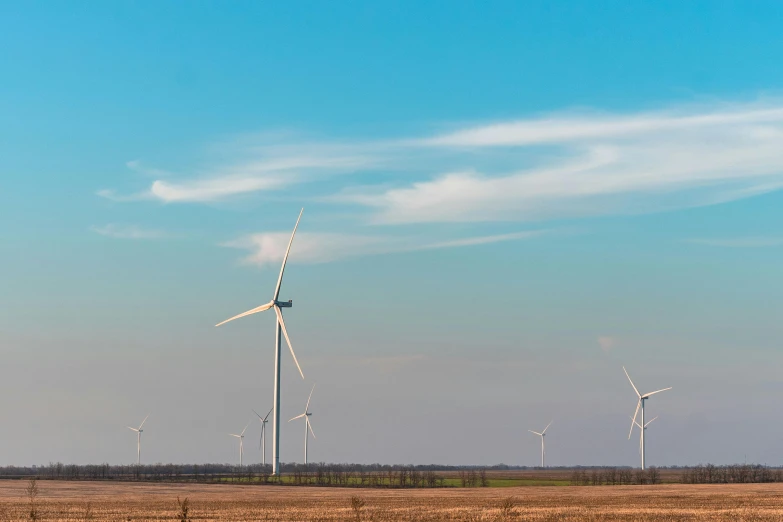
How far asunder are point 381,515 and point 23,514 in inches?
893

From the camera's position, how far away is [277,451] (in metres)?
157

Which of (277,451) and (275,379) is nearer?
(275,379)

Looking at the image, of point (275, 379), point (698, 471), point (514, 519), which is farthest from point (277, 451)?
point (514, 519)

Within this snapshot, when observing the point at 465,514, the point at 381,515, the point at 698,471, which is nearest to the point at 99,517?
the point at 381,515

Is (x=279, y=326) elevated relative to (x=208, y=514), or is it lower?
elevated

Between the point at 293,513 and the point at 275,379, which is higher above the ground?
the point at 275,379

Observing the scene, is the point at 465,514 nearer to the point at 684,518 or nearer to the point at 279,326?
the point at 684,518

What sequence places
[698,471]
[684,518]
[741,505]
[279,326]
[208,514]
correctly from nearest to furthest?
[684,518] → [208,514] → [741,505] → [279,326] → [698,471]

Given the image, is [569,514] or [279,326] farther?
[279,326]

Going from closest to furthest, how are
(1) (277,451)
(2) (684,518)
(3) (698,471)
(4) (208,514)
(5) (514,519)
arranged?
(5) (514,519) < (2) (684,518) < (4) (208,514) < (1) (277,451) < (3) (698,471)

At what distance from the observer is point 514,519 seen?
181ft

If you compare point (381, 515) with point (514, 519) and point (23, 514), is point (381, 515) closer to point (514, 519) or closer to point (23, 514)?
point (514, 519)

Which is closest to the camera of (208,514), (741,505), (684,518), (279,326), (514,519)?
(514,519)

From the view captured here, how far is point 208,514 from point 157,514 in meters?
3.31
